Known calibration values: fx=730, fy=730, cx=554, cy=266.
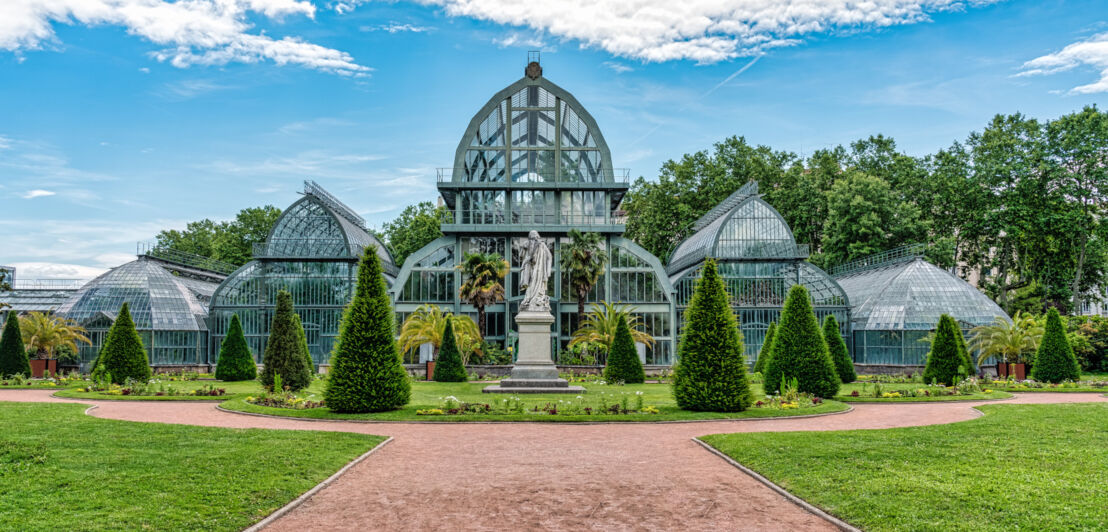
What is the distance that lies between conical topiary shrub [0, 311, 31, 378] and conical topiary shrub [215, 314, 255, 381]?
8194mm

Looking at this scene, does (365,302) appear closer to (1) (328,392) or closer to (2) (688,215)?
(1) (328,392)

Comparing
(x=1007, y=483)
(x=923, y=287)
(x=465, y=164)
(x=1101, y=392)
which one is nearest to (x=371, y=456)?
(x=1007, y=483)

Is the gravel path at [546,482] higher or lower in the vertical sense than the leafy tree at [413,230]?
lower

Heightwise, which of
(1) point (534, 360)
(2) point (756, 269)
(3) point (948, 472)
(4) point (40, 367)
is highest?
(2) point (756, 269)

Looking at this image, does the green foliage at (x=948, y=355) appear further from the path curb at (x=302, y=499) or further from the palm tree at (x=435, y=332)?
the path curb at (x=302, y=499)

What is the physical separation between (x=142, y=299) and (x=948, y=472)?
47189 mm

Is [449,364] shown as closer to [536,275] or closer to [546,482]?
[536,275]

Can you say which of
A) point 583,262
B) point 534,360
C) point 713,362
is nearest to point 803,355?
point 713,362

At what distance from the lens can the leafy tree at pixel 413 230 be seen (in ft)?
214

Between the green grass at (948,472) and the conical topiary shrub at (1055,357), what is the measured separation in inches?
619

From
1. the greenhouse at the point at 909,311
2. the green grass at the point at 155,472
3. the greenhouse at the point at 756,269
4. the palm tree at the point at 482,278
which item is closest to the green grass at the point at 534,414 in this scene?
the green grass at the point at 155,472

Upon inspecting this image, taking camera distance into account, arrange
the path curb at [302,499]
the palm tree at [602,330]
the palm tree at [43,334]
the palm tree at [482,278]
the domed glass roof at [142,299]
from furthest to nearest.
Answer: the domed glass roof at [142,299]
the palm tree at [482,278]
the palm tree at [602,330]
the palm tree at [43,334]
the path curb at [302,499]

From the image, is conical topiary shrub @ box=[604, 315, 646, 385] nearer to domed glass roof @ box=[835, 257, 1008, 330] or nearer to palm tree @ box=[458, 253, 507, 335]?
palm tree @ box=[458, 253, 507, 335]

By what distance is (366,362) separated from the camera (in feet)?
67.0
